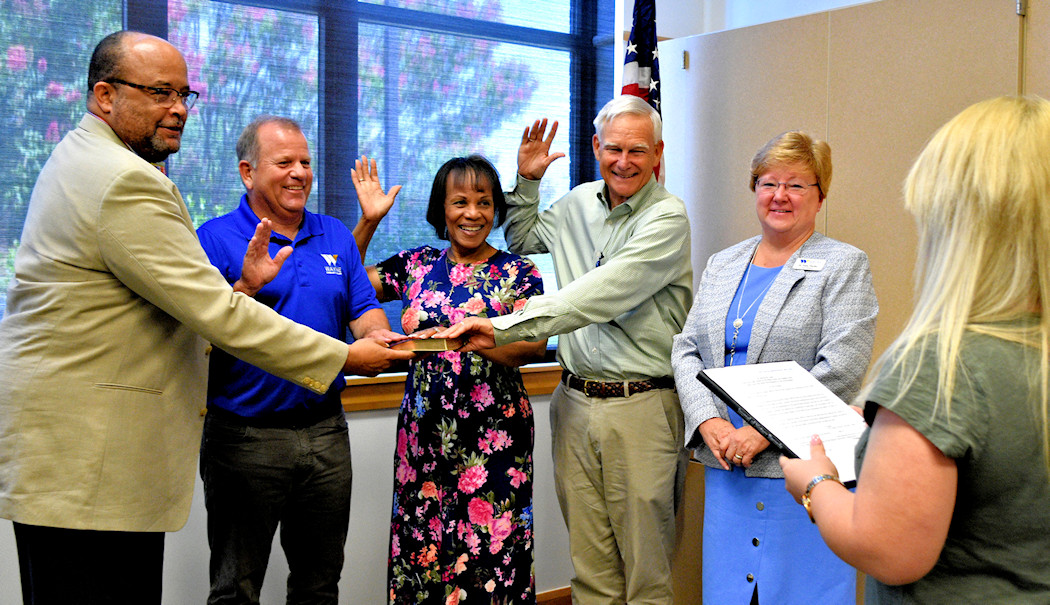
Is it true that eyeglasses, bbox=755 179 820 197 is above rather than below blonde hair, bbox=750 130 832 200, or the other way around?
below

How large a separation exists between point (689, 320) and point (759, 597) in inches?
30.2

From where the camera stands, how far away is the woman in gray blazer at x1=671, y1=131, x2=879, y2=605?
205 cm

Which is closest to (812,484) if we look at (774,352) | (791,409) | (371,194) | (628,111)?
(791,409)

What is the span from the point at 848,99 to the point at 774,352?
1.17m

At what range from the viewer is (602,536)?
8.14 ft

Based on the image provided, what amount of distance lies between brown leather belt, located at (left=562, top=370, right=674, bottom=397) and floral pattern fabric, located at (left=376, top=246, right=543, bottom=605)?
8.0 inches

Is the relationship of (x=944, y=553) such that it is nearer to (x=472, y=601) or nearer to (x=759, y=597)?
(x=759, y=597)

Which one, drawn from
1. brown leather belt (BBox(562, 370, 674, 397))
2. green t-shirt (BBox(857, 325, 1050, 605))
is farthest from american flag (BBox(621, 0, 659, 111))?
green t-shirt (BBox(857, 325, 1050, 605))

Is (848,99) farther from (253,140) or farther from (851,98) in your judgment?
(253,140)

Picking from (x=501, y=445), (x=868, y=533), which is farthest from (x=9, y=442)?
(x=868, y=533)

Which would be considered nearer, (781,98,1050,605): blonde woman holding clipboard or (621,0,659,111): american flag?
(781,98,1050,605): blonde woman holding clipboard

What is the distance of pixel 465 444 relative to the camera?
2.39 m

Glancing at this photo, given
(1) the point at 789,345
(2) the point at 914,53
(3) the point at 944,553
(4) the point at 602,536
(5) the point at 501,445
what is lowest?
→ (4) the point at 602,536

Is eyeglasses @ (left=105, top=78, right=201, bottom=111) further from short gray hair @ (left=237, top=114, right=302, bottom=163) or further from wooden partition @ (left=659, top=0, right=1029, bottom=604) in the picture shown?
wooden partition @ (left=659, top=0, right=1029, bottom=604)
